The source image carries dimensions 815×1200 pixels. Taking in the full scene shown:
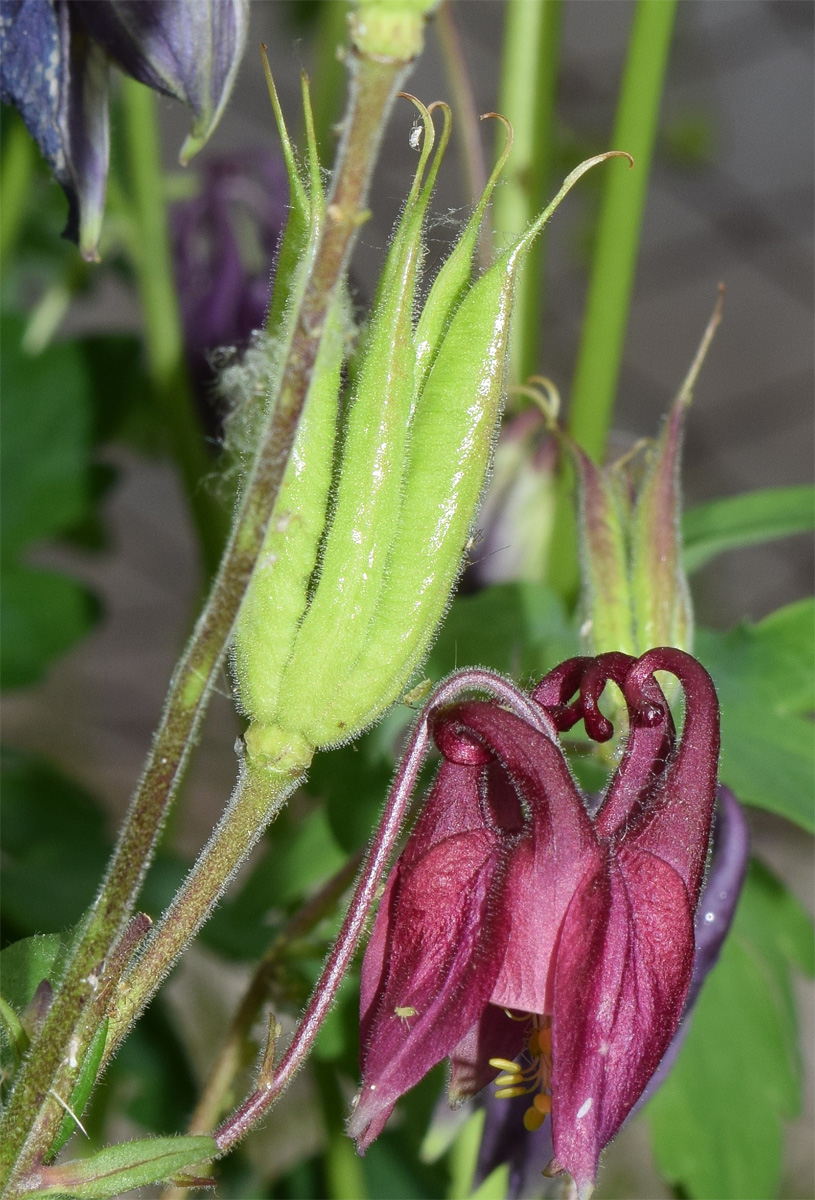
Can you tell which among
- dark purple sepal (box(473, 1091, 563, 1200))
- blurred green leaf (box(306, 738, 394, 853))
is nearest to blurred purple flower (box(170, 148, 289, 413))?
blurred green leaf (box(306, 738, 394, 853))

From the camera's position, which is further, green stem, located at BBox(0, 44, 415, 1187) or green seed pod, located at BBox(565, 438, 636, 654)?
green seed pod, located at BBox(565, 438, 636, 654)

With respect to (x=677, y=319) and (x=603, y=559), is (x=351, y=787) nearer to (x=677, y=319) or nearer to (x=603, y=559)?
(x=603, y=559)

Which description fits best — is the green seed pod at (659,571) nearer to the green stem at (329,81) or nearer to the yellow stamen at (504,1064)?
the yellow stamen at (504,1064)

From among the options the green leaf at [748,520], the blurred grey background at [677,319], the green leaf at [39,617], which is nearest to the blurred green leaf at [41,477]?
the green leaf at [39,617]

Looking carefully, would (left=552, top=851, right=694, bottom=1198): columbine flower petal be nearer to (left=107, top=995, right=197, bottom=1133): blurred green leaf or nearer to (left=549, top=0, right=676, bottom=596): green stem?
(left=549, top=0, right=676, bottom=596): green stem

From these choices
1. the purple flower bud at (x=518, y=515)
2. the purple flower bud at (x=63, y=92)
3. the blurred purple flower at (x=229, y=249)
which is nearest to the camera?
the purple flower bud at (x=63, y=92)

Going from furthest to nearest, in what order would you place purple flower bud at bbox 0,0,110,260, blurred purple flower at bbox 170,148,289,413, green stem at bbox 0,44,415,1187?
blurred purple flower at bbox 170,148,289,413
purple flower bud at bbox 0,0,110,260
green stem at bbox 0,44,415,1187

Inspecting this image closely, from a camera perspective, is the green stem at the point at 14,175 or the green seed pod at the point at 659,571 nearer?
the green seed pod at the point at 659,571

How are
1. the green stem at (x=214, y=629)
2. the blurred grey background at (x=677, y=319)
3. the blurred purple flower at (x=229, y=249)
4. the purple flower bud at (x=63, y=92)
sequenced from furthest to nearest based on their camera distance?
the blurred grey background at (x=677, y=319) → the blurred purple flower at (x=229, y=249) → the purple flower bud at (x=63, y=92) → the green stem at (x=214, y=629)
